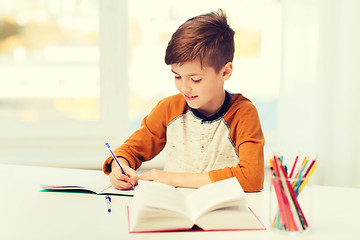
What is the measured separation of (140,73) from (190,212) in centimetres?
181

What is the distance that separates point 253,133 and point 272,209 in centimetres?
52

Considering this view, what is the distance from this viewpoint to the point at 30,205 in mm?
1227

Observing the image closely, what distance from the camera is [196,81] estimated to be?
59.6 inches

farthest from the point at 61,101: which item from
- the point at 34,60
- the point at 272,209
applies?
the point at 272,209

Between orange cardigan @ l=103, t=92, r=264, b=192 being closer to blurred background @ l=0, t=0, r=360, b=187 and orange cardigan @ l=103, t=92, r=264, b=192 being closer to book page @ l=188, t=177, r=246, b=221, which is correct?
book page @ l=188, t=177, r=246, b=221

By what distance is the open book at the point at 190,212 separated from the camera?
1.02 meters

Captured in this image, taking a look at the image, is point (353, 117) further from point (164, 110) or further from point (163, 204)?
point (163, 204)

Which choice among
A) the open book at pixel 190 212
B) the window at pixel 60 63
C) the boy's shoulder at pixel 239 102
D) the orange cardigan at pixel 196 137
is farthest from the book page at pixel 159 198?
the window at pixel 60 63

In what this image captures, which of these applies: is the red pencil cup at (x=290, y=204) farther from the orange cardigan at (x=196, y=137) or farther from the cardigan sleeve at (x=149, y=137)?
the cardigan sleeve at (x=149, y=137)

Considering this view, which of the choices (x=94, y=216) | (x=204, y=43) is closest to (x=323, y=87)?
(x=204, y=43)

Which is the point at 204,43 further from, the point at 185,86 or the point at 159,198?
the point at 159,198

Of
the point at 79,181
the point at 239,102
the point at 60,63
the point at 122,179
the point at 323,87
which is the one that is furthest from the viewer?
the point at 60,63

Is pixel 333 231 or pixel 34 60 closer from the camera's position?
pixel 333 231

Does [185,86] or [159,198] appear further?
[185,86]
